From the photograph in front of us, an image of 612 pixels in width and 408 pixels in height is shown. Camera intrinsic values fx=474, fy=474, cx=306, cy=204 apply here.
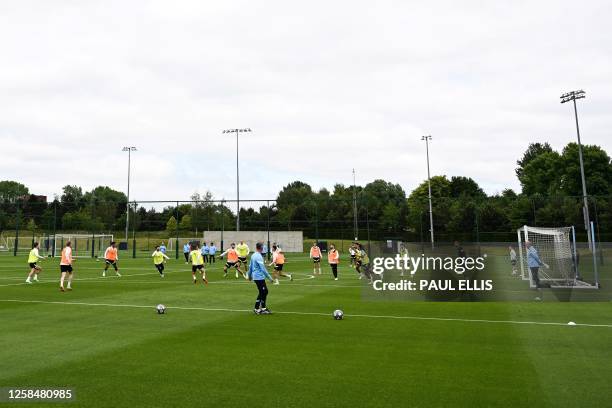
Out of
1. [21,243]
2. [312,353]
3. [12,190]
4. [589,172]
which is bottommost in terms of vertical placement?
[312,353]

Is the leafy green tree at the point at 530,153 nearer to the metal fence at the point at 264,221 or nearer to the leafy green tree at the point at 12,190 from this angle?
the metal fence at the point at 264,221

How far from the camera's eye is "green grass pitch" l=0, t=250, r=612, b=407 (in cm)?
673

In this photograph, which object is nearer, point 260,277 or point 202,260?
point 260,277

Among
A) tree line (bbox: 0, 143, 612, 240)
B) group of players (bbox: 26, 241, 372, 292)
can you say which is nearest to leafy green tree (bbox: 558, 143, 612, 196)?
tree line (bbox: 0, 143, 612, 240)

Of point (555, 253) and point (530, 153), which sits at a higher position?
point (530, 153)

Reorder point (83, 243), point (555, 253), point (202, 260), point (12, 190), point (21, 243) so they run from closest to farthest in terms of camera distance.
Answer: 1. point (555, 253)
2. point (202, 260)
3. point (83, 243)
4. point (21, 243)
5. point (12, 190)

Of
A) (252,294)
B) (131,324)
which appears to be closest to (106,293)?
(252,294)

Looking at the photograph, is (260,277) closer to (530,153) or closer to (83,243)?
(83,243)

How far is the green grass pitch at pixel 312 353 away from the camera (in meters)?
6.73

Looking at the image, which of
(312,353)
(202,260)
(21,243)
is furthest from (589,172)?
(21,243)

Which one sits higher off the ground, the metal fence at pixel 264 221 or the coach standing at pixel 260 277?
the metal fence at pixel 264 221

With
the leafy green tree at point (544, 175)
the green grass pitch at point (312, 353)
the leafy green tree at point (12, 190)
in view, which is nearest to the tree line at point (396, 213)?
the leafy green tree at point (544, 175)

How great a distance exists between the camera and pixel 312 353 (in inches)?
362

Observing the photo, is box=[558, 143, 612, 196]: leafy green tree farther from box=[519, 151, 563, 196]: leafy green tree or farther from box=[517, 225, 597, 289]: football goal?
box=[517, 225, 597, 289]: football goal
